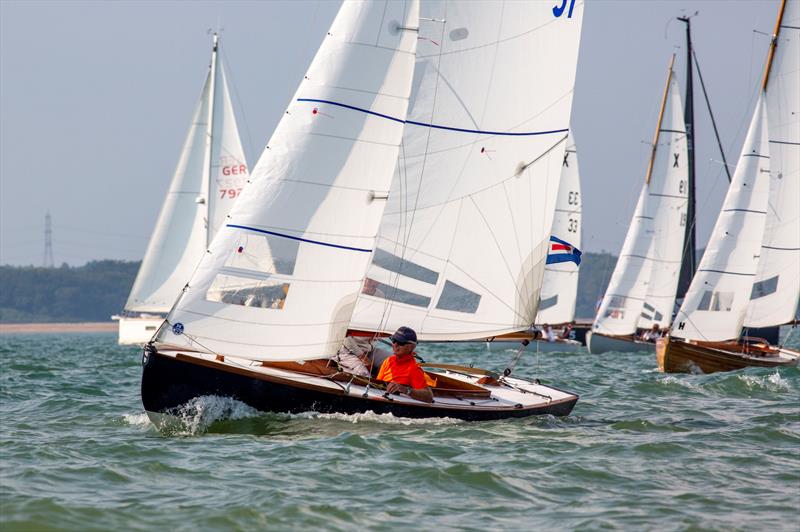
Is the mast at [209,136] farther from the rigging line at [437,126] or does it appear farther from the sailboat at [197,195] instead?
the rigging line at [437,126]

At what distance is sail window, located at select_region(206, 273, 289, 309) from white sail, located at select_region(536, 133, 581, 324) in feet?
69.1

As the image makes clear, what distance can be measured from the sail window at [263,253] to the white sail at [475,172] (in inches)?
65.6

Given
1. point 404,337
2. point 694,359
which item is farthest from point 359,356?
point 694,359

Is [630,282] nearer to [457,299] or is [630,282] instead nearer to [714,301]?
[714,301]

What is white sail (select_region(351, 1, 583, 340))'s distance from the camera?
45.7 ft

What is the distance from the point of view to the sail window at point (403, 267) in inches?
542

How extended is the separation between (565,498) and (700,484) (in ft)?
4.41

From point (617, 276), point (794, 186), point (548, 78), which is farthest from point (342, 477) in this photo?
point (617, 276)

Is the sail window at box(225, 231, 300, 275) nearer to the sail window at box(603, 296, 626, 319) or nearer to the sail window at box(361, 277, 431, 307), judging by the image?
the sail window at box(361, 277, 431, 307)

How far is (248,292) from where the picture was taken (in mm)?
12102

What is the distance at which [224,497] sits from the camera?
8.67 m

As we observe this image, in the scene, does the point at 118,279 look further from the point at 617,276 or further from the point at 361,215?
the point at 361,215

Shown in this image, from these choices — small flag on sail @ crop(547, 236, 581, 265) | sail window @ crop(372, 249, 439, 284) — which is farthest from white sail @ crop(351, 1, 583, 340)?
small flag on sail @ crop(547, 236, 581, 265)

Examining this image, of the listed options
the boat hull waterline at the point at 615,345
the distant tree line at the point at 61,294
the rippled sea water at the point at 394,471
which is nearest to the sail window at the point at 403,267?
the rippled sea water at the point at 394,471
